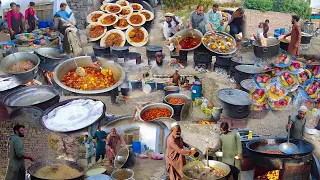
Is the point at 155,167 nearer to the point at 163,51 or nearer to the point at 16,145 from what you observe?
the point at 16,145

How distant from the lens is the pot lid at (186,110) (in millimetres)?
6804

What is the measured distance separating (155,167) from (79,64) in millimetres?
2505

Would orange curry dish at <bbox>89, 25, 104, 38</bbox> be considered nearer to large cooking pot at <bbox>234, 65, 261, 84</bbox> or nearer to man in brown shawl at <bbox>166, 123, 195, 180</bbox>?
large cooking pot at <bbox>234, 65, 261, 84</bbox>

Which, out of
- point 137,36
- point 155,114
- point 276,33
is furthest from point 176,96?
point 276,33

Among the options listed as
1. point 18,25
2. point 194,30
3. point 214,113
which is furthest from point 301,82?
point 18,25

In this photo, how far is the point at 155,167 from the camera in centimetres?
600

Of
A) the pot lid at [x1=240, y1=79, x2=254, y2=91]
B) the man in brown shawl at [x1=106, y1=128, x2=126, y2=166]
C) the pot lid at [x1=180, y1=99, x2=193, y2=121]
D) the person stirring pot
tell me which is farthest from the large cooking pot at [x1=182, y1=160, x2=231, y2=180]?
the pot lid at [x1=240, y1=79, x2=254, y2=91]

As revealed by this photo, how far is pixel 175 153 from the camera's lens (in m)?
5.15

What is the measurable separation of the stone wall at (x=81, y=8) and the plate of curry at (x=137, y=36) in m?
0.96

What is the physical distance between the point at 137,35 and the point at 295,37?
136 inches

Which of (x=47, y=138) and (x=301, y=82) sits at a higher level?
(x=301, y=82)

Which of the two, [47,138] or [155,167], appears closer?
[155,167]

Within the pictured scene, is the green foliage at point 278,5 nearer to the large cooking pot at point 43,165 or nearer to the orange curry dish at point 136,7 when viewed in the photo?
the orange curry dish at point 136,7

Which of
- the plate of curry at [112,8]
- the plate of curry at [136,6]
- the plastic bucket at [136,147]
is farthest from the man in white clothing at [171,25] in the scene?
the plastic bucket at [136,147]
